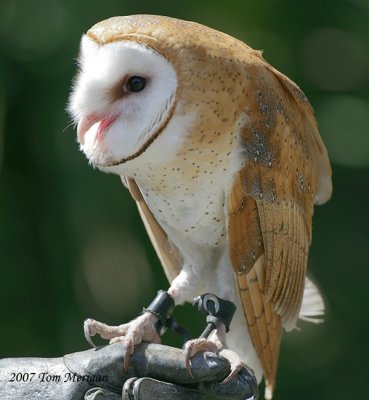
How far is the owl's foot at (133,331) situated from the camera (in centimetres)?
166

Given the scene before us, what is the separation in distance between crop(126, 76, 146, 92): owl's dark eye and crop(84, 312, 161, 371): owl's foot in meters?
0.38

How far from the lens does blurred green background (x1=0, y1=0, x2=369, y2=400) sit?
8.52 feet

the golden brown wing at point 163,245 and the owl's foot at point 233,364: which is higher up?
the golden brown wing at point 163,245

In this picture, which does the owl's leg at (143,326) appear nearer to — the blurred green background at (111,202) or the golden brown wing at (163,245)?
the golden brown wing at (163,245)

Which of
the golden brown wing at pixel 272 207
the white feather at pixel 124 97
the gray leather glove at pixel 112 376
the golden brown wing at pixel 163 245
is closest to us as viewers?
the gray leather glove at pixel 112 376

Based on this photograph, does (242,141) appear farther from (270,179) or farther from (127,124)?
(127,124)

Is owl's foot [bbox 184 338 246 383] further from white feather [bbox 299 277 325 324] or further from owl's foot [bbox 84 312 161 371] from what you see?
white feather [bbox 299 277 325 324]

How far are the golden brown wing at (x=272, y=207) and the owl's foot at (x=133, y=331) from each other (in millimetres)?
185

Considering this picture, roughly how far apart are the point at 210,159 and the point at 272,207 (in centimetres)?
17

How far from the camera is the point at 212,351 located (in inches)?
65.6

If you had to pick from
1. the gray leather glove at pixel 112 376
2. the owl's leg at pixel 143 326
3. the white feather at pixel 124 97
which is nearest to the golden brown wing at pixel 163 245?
the owl's leg at pixel 143 326

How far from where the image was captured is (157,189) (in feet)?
5.95

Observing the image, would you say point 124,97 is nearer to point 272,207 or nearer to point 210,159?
point 210,159

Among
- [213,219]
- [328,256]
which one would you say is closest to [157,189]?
[213,219]
